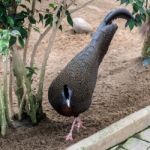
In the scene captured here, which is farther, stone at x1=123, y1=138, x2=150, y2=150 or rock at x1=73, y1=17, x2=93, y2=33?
rock at x1=73, y1=17, x2=93, y2=33

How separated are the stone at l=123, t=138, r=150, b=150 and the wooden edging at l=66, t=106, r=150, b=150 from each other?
2.1 inches

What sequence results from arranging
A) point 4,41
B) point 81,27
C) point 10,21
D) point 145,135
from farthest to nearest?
point 81,27
point 145,135
point 10,21
point 4,41

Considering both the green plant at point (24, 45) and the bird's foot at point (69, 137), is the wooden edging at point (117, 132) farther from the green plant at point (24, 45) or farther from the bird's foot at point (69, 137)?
the green plant at point (24, 45)

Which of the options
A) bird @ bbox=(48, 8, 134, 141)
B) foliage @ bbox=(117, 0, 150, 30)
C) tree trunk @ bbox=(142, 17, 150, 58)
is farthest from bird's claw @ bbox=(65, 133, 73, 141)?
tree trunk @ bbox=(142, 17, 150, 58)

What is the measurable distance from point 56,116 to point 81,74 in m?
0.71

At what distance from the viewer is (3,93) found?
4102 mm

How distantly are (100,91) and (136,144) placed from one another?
1087 millimetres

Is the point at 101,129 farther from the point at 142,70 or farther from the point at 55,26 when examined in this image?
the point at 142,70

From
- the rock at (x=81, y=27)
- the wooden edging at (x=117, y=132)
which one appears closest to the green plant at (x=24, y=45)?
the wooden edging at (x=117, y=132)

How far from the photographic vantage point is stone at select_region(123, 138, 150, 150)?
13.9 ft

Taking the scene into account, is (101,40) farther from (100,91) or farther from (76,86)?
(100,91)

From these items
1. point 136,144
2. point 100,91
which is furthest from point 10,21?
point 100,91

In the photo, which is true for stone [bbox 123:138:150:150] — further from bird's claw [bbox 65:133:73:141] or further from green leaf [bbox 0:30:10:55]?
green leaf [bbox 0:30:10:55]

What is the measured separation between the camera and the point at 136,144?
4301 millimetres
